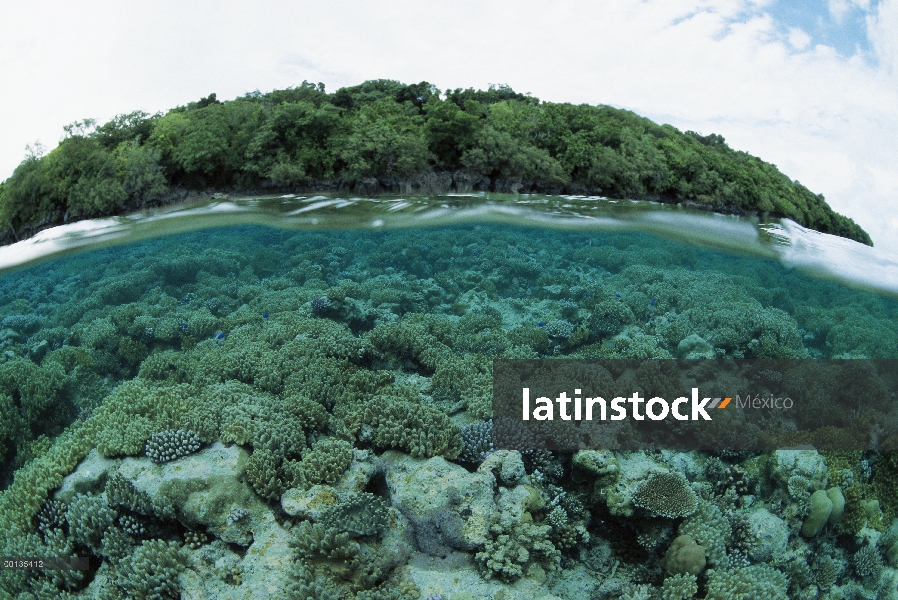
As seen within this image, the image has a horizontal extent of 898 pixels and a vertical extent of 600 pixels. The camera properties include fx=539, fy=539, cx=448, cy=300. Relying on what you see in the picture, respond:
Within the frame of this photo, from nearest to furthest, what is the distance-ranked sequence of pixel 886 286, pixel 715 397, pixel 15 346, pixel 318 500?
pixel 318 500 → pixel 715 397 → pixel 15 346 → pixel 886 286

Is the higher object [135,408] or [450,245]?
[450,245]

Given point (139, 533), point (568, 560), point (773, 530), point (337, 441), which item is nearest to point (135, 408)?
point (139, 533)

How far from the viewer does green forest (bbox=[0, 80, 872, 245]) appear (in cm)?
1936

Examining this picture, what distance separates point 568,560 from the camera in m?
6.95

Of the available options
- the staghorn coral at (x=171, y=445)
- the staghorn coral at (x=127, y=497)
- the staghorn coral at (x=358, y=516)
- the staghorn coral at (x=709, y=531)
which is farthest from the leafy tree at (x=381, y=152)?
the staghorn coral at (x=709, y=531)

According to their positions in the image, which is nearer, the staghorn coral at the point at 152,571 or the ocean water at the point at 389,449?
the staghorn coral at the point at 152,571

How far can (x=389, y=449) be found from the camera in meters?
7.15

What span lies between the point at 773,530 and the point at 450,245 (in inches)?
436

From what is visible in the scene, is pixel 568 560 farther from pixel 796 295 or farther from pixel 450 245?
pixel 796 295

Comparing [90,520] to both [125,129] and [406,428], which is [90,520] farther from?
[125,129]
